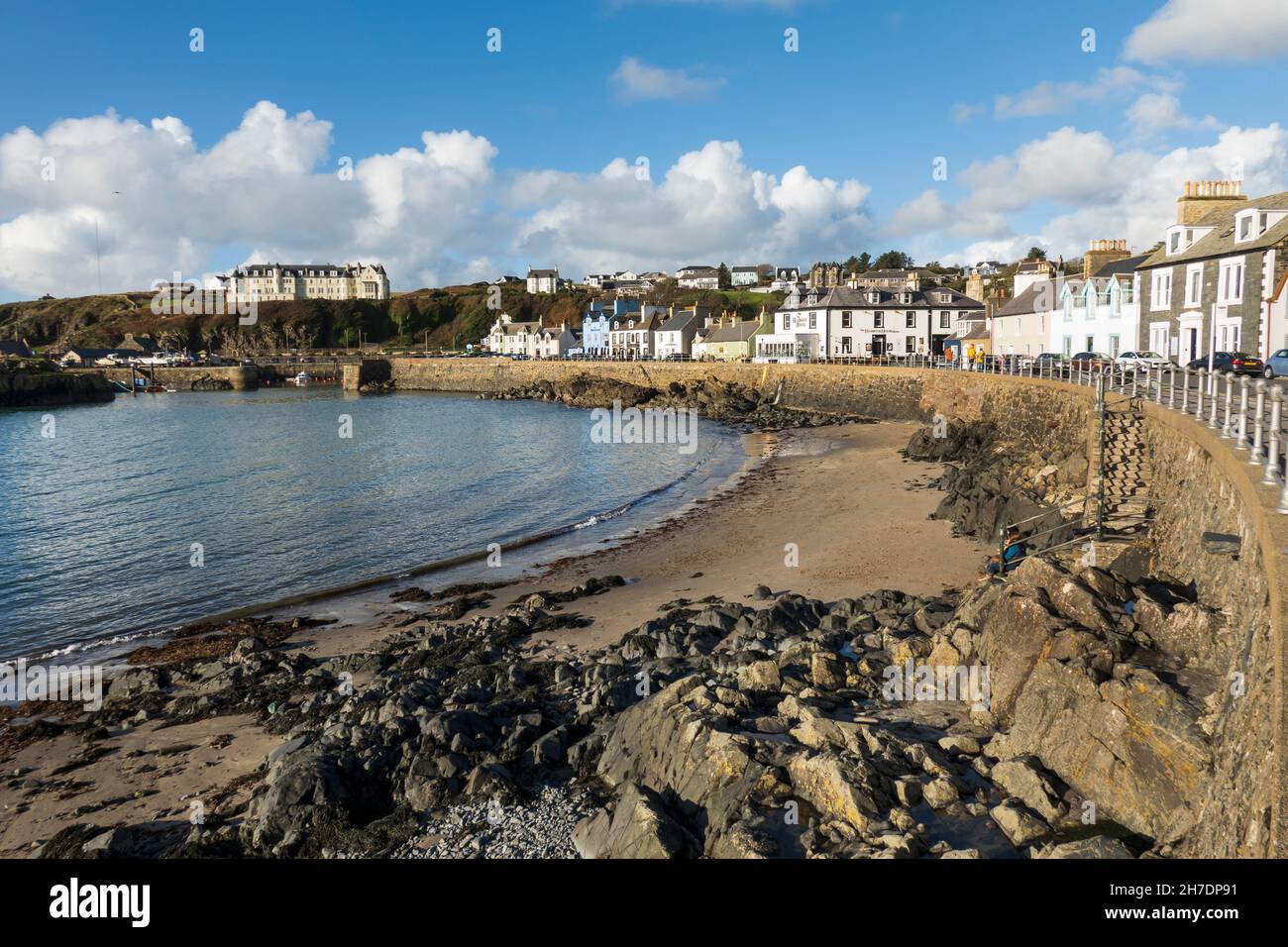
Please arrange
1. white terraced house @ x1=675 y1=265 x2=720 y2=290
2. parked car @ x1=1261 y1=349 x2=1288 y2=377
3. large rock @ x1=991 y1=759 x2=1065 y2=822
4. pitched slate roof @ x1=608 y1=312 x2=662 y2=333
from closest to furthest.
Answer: large rock @ x1=991 y1=759 x2=1065 y2=822
parked car @ x1=1261 y1=349 x2=1288 y2=377
pitched slate roof @ x1=608 y1=312 x2=662 y2=333
white terraced house @ x1=675 y1=265 x2=720 y2=290

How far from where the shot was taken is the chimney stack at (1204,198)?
38.8 m

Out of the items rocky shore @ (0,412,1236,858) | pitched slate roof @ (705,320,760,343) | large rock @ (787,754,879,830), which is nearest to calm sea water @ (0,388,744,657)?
rocky shore @ (0,412,1236,858)

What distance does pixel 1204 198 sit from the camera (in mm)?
39188

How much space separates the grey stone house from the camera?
30.6m

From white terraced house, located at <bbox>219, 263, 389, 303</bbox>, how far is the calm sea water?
5257 inches

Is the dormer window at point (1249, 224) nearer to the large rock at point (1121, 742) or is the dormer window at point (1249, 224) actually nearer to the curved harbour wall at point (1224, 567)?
the curved harbour wall at point (1224, 567)

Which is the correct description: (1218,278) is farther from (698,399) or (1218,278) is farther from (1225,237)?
(698,399)

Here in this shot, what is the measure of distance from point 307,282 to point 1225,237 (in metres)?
195

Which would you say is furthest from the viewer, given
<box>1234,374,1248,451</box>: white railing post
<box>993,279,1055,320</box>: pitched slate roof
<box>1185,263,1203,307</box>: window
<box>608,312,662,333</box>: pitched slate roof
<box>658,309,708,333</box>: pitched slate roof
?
→ <box>608,312,662,333</box>: pitched slate roof

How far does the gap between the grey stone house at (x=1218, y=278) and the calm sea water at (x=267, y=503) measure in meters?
21.4

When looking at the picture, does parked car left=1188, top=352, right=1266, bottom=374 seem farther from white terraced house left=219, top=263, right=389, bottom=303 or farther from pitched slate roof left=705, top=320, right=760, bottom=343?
white terraced house left=219, top=263, right=389, bottom=303

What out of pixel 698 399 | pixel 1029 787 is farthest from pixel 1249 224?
pixel 698 399
